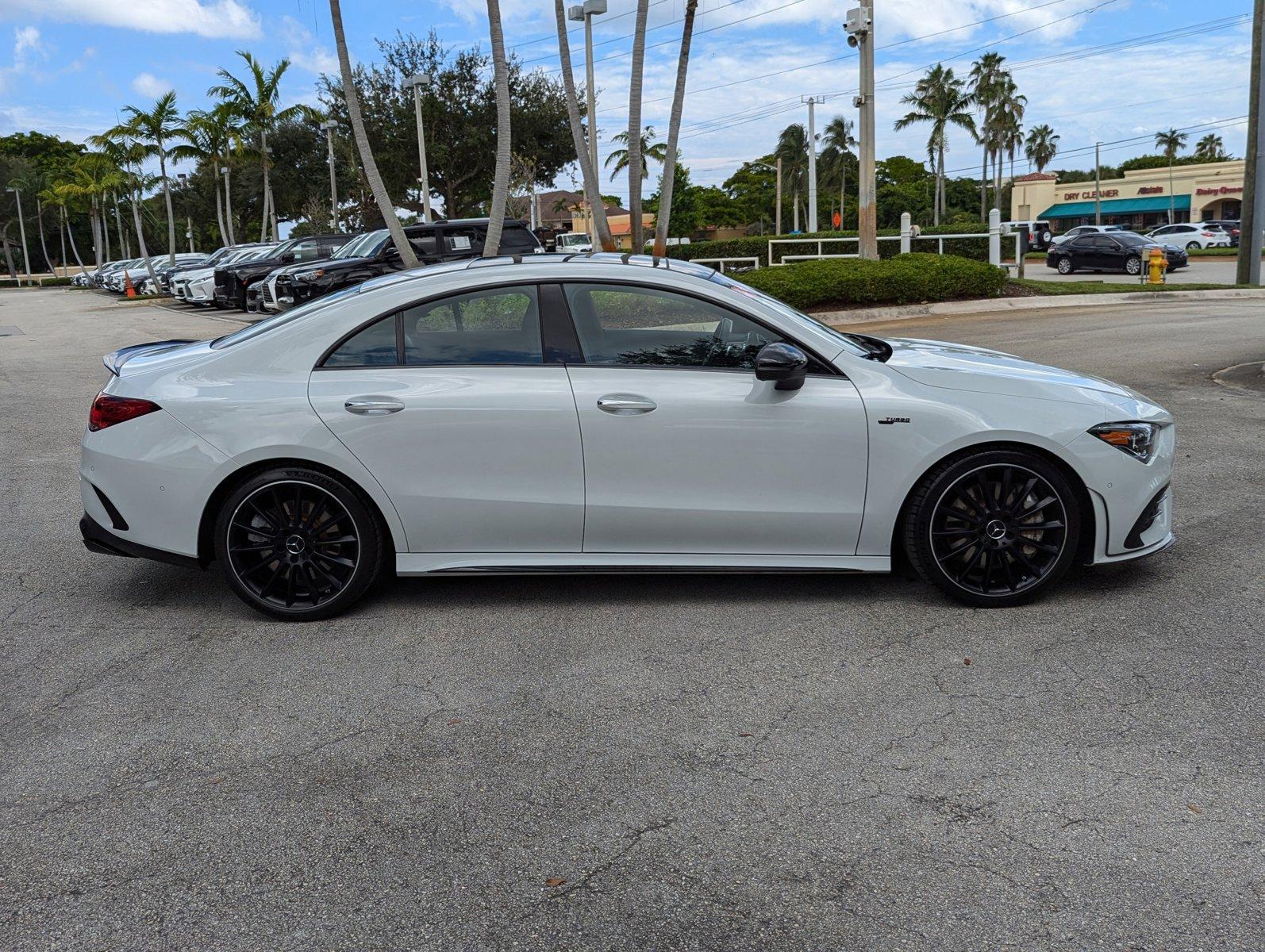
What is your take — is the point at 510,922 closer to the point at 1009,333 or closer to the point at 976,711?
the point at 976,711

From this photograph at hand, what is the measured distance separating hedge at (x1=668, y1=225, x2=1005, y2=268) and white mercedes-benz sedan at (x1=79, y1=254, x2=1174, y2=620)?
2085 centimetres

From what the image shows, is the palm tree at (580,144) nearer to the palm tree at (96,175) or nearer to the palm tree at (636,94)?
the palm tree at (636,94)

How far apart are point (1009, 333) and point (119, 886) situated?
1624 cm

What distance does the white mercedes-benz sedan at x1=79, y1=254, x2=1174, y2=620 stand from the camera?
4961mm

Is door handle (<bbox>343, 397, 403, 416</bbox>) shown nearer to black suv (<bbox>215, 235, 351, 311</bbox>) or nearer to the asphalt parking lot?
the asphalt parking lot

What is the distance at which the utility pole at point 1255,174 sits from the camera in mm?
25641

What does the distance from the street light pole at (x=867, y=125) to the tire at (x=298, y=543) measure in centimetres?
1913

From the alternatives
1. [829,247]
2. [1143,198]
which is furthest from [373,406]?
[1143,198]

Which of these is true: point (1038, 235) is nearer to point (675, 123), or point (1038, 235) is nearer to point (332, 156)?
point (332, 156)

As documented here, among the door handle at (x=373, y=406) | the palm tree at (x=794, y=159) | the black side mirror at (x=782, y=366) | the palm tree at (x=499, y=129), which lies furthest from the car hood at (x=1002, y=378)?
the palm tree at (x=794, y=159)

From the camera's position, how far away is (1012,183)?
92.6 meters

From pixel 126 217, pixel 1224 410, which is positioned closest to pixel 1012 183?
pixel 126 217

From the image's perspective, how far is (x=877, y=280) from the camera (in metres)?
21.2

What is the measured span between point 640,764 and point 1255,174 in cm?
2765
